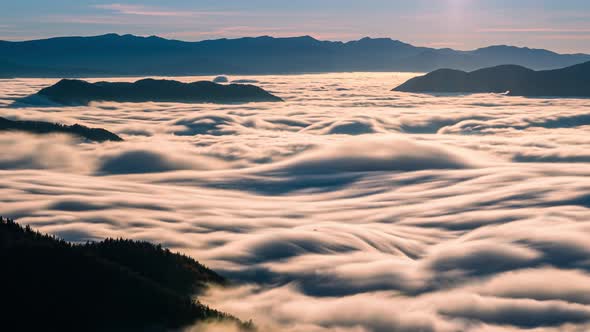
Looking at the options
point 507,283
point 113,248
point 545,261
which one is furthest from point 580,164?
point 113,248

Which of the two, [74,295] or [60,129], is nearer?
[74,295]

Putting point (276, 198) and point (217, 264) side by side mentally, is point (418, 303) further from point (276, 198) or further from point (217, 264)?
point (276, 198)

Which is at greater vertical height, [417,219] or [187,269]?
[187,269]

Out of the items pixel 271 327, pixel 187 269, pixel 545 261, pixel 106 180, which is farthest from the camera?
pixel 106 180

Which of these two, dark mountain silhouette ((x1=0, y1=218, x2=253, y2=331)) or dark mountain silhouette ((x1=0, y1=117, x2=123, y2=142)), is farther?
dark mountain silhouette ((x1=0, y1=117, x2=123, y2=142))

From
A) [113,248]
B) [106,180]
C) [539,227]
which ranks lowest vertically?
[106,180]
